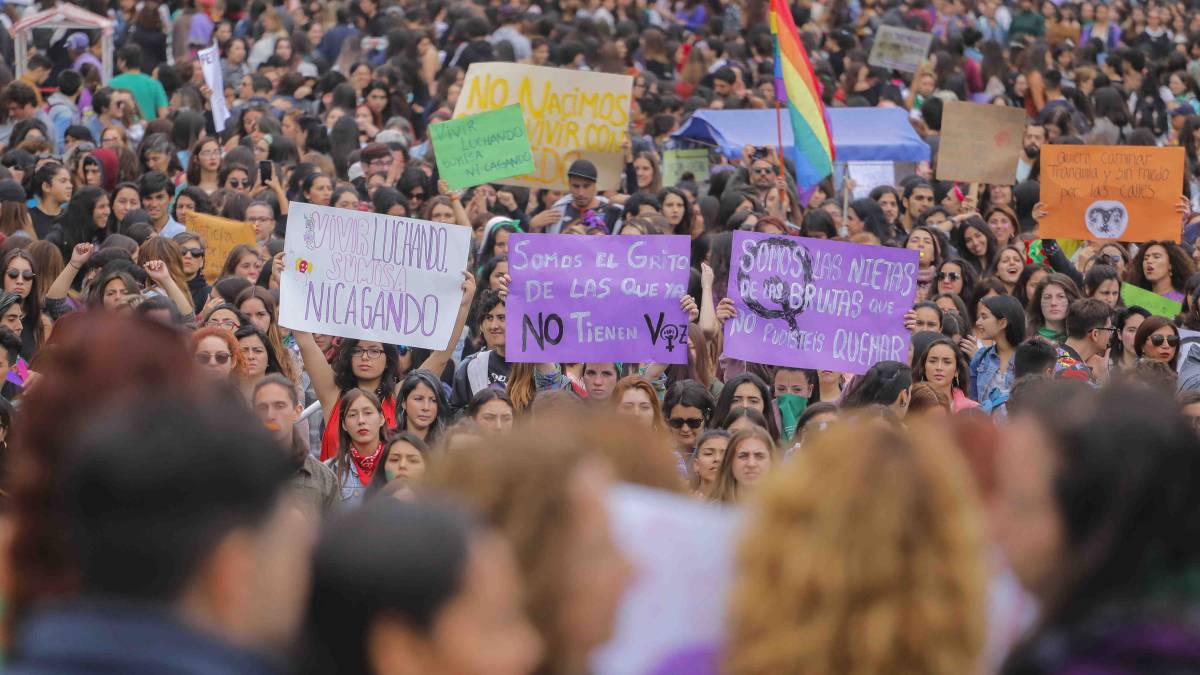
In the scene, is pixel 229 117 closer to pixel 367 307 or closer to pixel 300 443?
pixel 367 307

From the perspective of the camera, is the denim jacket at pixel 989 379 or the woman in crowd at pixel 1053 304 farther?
the woman in crowd at pixel 1053 304

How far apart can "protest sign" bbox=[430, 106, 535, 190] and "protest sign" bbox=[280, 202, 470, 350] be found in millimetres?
2914

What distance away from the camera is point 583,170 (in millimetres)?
12281

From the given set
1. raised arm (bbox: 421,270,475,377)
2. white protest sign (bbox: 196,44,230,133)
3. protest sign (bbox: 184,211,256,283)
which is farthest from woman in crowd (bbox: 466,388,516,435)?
white protest sign (bbox: 196,44,230,133)

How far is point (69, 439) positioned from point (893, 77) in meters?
19.1

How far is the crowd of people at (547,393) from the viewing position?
224 cm

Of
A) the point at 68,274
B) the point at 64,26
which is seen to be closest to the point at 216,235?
the point at 68,274

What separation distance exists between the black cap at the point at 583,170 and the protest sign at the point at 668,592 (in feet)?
31.8

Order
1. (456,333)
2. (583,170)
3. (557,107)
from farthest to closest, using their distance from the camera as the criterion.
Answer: (557,107) < (583,170) < (456,333)

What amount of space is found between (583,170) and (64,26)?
732cm

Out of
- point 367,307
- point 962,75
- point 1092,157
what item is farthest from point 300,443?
point 962,75

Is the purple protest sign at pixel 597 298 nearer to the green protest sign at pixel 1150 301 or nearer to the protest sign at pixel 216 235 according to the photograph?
the protest sign at pixel 216 235

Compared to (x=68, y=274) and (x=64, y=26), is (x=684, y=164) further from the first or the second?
(x=68, y=274)

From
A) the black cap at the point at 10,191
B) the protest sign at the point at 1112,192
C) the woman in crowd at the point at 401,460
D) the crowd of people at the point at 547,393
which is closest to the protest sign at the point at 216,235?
the crowd of people at the point at 547,393
